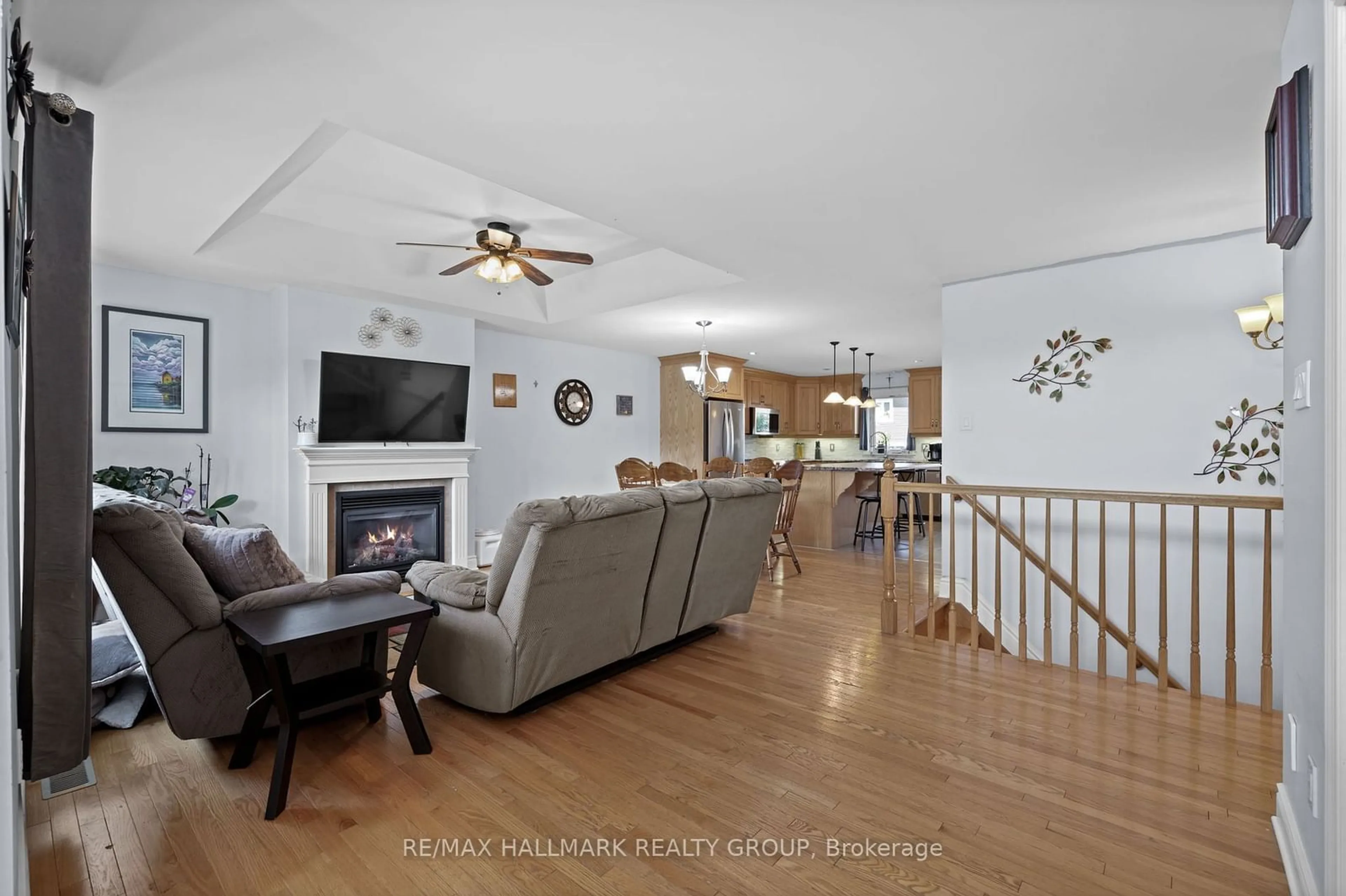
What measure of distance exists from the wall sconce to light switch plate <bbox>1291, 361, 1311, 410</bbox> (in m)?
1.73

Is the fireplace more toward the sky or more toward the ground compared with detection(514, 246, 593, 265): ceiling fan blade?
more toward the ground

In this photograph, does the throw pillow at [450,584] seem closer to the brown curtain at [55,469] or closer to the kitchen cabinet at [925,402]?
the brown curtain at [55,469]

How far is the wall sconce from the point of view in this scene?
301 cm

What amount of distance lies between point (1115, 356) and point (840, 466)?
373cm

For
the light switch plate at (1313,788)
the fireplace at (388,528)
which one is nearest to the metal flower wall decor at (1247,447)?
the light switch plate at (1313,788)

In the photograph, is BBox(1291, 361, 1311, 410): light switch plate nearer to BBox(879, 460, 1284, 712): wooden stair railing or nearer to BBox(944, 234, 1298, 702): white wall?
BBox(879, 460, 1284, 712): wooden stair railing

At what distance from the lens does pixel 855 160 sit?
272 cm

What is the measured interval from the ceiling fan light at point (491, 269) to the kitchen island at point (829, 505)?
3940mm

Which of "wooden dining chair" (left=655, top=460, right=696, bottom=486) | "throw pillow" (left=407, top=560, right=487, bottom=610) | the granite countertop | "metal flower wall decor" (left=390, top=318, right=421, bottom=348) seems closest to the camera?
"throw pillow" (left=407, top=560, right=487, bottom=610)

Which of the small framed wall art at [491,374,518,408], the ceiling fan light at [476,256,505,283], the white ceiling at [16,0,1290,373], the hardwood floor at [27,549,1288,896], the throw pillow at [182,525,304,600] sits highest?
the white ceiling at [16,0,1290,373]

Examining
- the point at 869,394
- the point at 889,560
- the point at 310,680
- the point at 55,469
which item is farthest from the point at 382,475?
the point at 869,394

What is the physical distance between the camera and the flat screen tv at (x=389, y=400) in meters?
4.88

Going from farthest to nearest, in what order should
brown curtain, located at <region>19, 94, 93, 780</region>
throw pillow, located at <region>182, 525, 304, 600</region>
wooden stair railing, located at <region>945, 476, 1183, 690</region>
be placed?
1. wooden stair railing, located at <region>945, 476, 1183, 690</region>
2. throw pillow, located at <region>182, 525, 304, 600</region>
3. brown curtain, located at <region>19, 94, 93, 780</region>

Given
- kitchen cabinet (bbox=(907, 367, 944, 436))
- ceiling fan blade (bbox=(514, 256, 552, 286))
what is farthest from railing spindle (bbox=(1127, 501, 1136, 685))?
kitchen cabinet (bbox=(907, 367, 944, 436))
